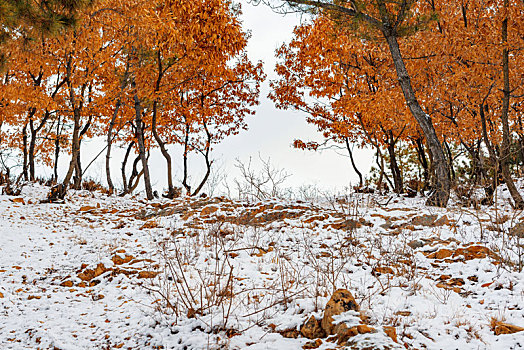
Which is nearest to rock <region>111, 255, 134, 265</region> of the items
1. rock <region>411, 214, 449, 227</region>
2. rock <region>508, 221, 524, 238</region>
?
rock <region>411, 214, 449, 227</region>

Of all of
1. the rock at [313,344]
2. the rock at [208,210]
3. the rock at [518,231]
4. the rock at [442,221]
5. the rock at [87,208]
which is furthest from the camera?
the rock at [87,208]

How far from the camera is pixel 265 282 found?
414 centimetres

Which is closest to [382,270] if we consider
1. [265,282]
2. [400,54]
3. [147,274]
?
[265,282]

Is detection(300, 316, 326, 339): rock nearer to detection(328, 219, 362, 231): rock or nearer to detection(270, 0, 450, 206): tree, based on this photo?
detection(328, 219, 362, 231): rock

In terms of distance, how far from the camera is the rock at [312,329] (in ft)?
9.23

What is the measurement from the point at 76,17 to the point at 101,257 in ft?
16.0

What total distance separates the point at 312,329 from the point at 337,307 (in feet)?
0.91

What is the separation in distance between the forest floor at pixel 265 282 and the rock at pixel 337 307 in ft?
0.28

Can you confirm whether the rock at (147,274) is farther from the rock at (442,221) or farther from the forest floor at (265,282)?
the rock at (442,221)

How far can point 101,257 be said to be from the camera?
5.49 metres

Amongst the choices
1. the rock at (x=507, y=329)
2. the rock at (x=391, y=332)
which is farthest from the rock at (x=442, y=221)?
the rock at (x=391, y=332)

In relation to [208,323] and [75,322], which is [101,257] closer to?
[75,322]

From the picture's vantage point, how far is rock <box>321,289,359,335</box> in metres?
2.83

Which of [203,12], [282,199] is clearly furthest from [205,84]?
[282,199]
